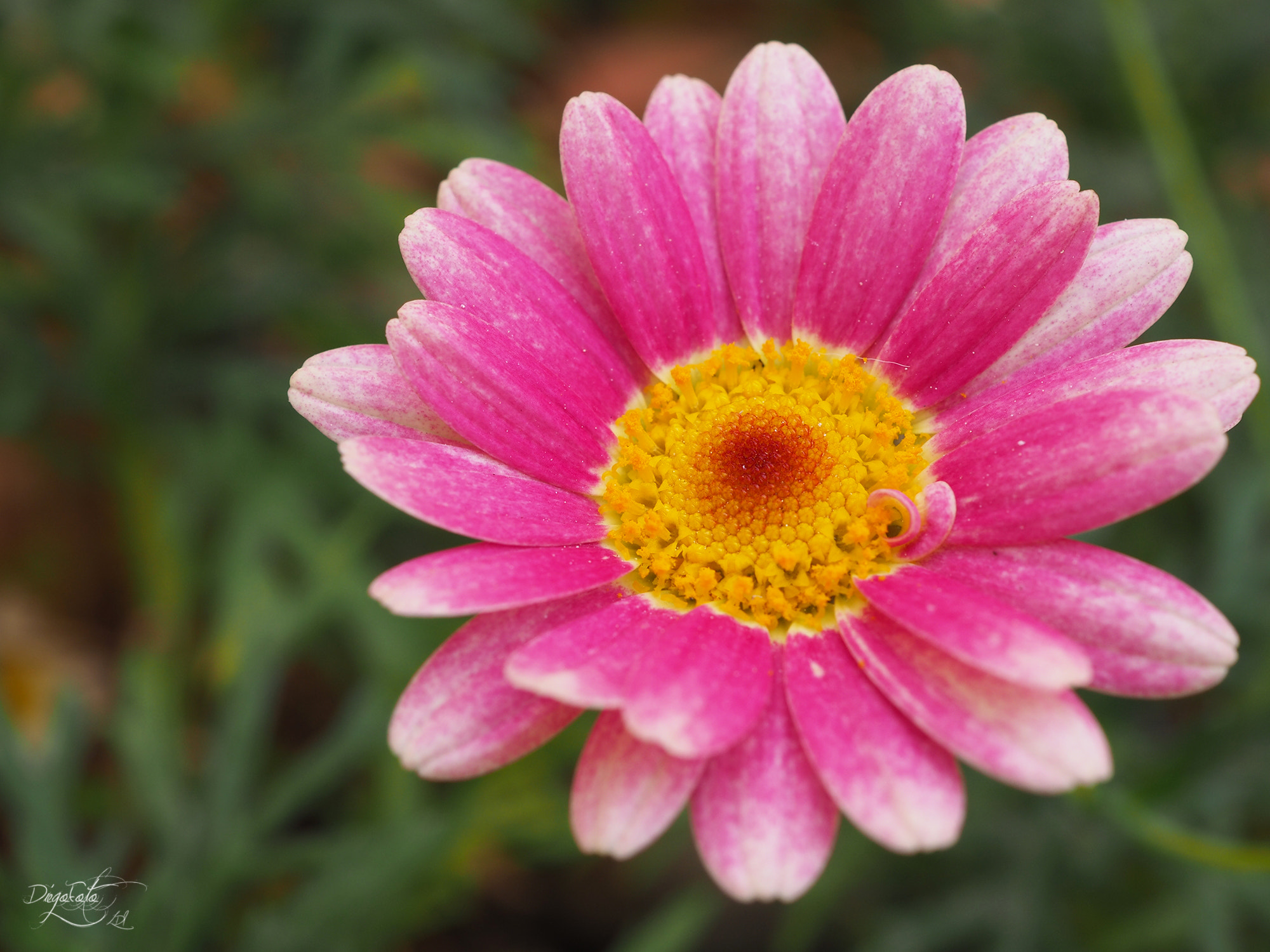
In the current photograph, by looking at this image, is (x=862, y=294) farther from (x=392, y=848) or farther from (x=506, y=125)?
(x=506, y=125)

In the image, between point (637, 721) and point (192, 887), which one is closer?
point (637, 721)

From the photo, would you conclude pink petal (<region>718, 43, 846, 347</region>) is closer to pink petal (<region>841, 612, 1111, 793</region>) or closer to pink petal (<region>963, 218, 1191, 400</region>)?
pink petal (<region>963, 218, 1191, 400</region>)

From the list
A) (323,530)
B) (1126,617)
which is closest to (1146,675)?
(1126,617)

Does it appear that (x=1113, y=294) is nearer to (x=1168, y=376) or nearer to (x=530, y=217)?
(x=1168, y=376)

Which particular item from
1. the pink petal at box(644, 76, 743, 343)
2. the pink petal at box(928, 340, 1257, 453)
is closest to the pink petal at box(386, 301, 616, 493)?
the pink petal at box(644, 76, 743, 343)

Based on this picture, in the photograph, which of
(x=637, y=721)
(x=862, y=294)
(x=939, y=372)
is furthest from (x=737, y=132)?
(x=637, y=721)

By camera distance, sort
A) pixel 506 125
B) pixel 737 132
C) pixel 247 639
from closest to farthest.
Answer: pixel 737 132 → pixel 247 639 → pixel 506 125

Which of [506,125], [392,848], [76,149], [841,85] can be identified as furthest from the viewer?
[841,85]
